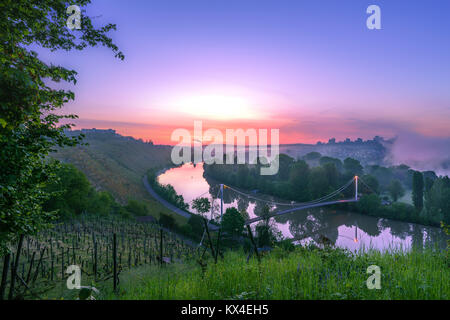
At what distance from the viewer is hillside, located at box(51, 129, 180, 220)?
73312 millimetres

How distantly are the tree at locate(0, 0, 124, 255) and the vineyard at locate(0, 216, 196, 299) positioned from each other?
0.85 metres

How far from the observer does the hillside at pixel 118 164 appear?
73312 mm

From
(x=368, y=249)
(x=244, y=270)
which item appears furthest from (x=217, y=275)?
(x=368, y=249)

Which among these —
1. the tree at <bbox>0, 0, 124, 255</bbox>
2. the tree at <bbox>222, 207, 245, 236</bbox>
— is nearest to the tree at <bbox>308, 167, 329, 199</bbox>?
the tree at <bbox>222, 207, 245, 236</bbox>

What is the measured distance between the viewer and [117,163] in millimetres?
118125

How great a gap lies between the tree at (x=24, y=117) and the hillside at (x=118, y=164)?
1031 mm

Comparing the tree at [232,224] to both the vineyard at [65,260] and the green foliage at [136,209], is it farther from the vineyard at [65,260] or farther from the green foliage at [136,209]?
the green foliage at [136,209]

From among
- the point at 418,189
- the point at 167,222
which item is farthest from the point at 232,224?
the point at 418,189

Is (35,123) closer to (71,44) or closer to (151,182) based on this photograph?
(71,44)

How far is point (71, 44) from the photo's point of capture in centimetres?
682

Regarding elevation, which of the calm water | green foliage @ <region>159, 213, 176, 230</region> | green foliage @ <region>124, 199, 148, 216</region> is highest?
green foliage @ <region>124, 199, 148, 216</region>

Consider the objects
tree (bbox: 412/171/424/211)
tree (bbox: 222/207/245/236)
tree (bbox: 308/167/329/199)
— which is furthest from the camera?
tree (bbox: 308/167/329/199)

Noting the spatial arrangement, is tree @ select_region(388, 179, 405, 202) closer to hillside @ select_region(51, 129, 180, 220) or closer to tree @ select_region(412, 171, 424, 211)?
tree @ select_region(412, 171, 424, 211)
